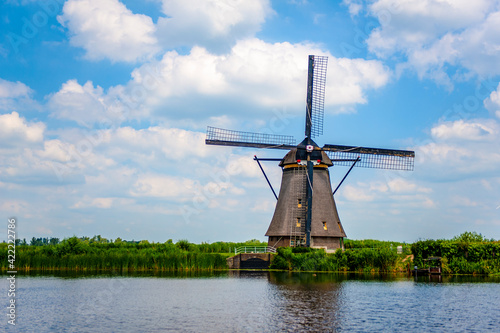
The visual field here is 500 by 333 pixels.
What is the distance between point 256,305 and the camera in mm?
21453

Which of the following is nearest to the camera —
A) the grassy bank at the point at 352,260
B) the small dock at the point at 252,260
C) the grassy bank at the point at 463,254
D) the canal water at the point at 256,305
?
the canal water at the point at 256,305

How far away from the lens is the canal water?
17.2m

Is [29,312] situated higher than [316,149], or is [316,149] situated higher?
[316,149]

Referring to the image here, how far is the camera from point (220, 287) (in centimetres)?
2817

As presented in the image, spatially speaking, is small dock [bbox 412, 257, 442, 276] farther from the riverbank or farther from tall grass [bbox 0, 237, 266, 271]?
tall grass [bbox 0, 237, 266, 271]

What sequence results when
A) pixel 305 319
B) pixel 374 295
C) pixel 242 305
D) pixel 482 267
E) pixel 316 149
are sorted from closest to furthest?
pixel 305 319 → pixel 242 305 → pixel 374 295 → pixel 482 267 → pixel 316 149

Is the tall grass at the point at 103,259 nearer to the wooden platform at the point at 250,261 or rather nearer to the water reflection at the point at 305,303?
the wooden platform at the point at 250,261

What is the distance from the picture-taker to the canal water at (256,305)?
1717cm

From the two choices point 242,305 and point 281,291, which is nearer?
point 242,305

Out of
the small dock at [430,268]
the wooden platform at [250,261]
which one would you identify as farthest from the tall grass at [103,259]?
the small dock at [430,268]

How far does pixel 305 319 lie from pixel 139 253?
1009 inches

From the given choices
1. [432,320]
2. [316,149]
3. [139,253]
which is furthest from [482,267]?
[139,253]

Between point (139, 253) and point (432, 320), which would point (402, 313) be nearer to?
point (432, 320)

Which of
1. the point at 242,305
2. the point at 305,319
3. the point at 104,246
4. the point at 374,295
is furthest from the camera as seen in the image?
the point at 104,246
